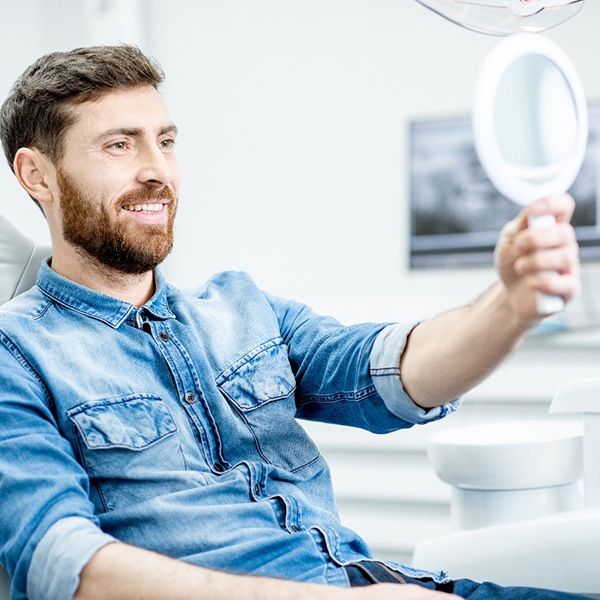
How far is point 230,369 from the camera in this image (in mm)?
1228

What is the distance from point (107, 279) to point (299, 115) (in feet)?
5.82

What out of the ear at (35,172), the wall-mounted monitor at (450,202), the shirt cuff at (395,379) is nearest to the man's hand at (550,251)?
the shirt cuff at (395,379)

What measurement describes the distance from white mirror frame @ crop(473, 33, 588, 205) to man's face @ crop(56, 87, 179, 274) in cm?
53

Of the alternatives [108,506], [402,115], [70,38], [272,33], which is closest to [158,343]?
[108,506]

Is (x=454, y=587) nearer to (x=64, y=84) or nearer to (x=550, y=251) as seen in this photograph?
(x=550, y=251)

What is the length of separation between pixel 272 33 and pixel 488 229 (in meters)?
0.95

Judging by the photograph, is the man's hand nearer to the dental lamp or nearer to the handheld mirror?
the handheld mirror

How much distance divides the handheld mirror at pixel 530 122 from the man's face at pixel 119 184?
0.53 meters

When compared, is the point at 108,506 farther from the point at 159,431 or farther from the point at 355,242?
the point at 355,242

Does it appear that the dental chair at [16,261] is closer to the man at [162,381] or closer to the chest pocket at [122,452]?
the man at [162,381]

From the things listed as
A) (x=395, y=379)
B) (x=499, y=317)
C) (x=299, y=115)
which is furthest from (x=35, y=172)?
(x=299, y=115)

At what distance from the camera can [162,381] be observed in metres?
1.18

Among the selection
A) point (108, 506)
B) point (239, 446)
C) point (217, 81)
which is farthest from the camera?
point (217, 81)

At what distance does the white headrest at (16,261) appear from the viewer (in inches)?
52.2
